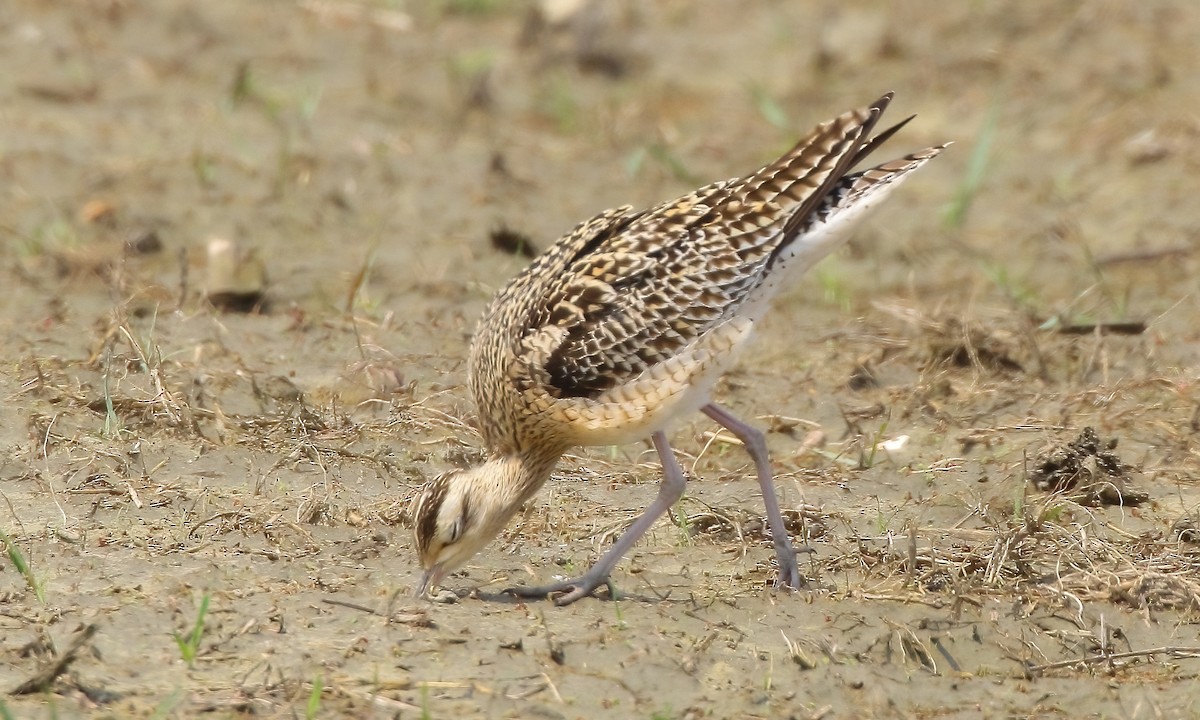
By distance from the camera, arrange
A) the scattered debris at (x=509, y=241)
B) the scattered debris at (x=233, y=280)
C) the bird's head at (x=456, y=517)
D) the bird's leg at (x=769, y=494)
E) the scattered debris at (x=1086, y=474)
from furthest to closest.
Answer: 1. the scattered debris at (x=509, y=241)
2. the scattered debris at (x=233, y=280)
3. the scattered debris at (x=1086, y=474)
4. the bird's leg at (x=769, y=494)
5. the bird's head at (x=456, y=517)

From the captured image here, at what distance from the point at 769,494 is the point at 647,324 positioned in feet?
2.62

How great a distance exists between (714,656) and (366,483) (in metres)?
1.97

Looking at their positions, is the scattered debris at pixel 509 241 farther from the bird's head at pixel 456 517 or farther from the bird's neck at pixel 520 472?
the bird's head at pixel 456 517

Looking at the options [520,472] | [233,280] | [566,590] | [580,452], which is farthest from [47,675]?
[233,280]

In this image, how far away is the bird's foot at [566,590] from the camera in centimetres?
623

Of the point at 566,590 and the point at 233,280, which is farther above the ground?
the point at 233,280

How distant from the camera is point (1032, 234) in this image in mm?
10633

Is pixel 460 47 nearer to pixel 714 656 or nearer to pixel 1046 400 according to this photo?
pixel 1046 400

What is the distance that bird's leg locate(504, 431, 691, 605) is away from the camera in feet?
20.6

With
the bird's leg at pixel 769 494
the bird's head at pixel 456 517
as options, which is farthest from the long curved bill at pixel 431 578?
the bird's leg at pixel 769 494

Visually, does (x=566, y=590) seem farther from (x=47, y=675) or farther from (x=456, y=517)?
(x=47, y=675)

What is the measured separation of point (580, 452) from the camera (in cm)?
780

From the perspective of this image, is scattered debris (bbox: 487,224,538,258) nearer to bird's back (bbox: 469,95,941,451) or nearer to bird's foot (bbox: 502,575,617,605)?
bird's back (bbox: 469,95,941,451)

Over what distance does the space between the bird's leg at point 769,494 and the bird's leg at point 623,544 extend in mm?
267
